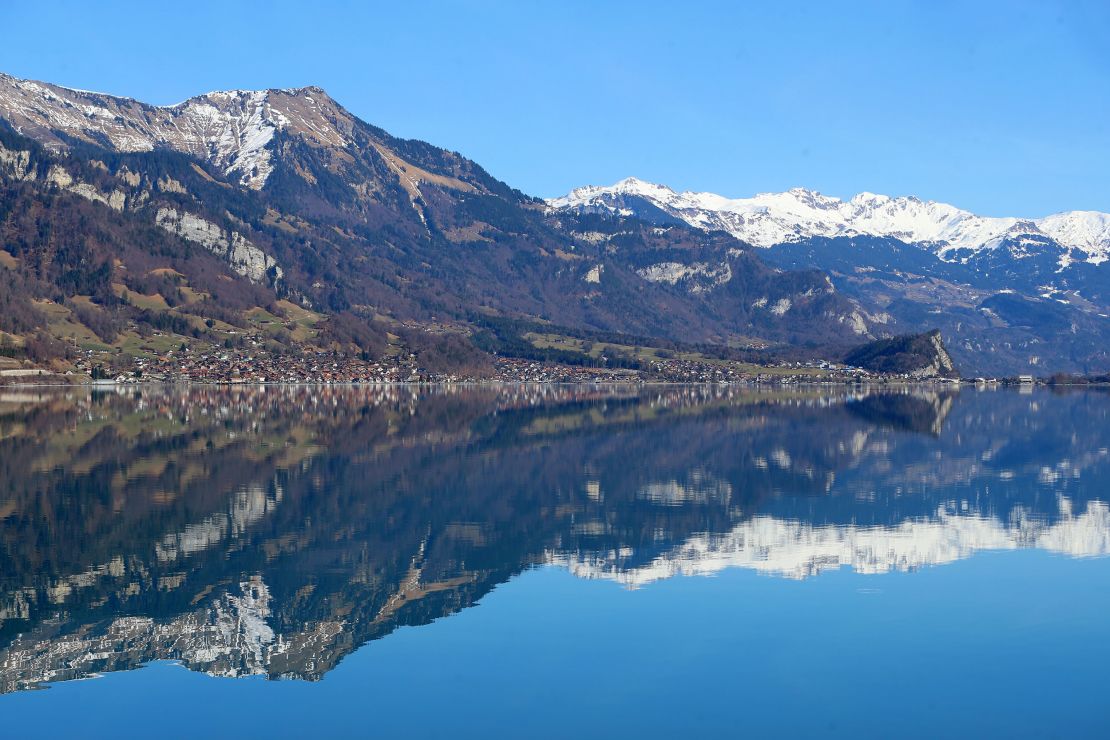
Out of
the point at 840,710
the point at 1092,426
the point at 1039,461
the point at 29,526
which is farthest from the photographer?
the point at 1092,426

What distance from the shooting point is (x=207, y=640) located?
30.8m

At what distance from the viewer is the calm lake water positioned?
85.7 ft

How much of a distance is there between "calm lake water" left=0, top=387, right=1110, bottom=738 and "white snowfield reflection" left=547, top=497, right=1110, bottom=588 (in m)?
0.21

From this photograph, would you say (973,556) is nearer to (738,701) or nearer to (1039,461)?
(738,701)

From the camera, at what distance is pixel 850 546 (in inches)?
1805

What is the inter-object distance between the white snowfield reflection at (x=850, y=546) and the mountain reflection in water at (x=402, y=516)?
0.60 feet

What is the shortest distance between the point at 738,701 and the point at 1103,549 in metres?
26.6

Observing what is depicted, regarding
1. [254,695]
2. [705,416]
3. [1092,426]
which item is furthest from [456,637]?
[1092,426]

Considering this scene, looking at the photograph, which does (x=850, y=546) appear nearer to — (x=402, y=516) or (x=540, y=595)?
(x=540, y=595)

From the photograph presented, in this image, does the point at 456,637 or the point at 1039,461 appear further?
the point at 1039,461

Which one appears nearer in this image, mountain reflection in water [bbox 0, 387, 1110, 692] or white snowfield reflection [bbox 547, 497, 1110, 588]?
mountain reflection in water [bbox 0, 387, 1110, 692]

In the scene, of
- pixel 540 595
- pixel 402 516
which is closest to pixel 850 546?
pixel 540 595

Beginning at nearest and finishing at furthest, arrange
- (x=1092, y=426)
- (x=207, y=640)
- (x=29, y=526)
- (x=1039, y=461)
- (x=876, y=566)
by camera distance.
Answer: (x=207, y=640) < (x=876, y=566) < (x=29, y=526) < (x=1039, y=461) < (x=1092, y=426)

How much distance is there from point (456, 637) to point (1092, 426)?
108058 mm
